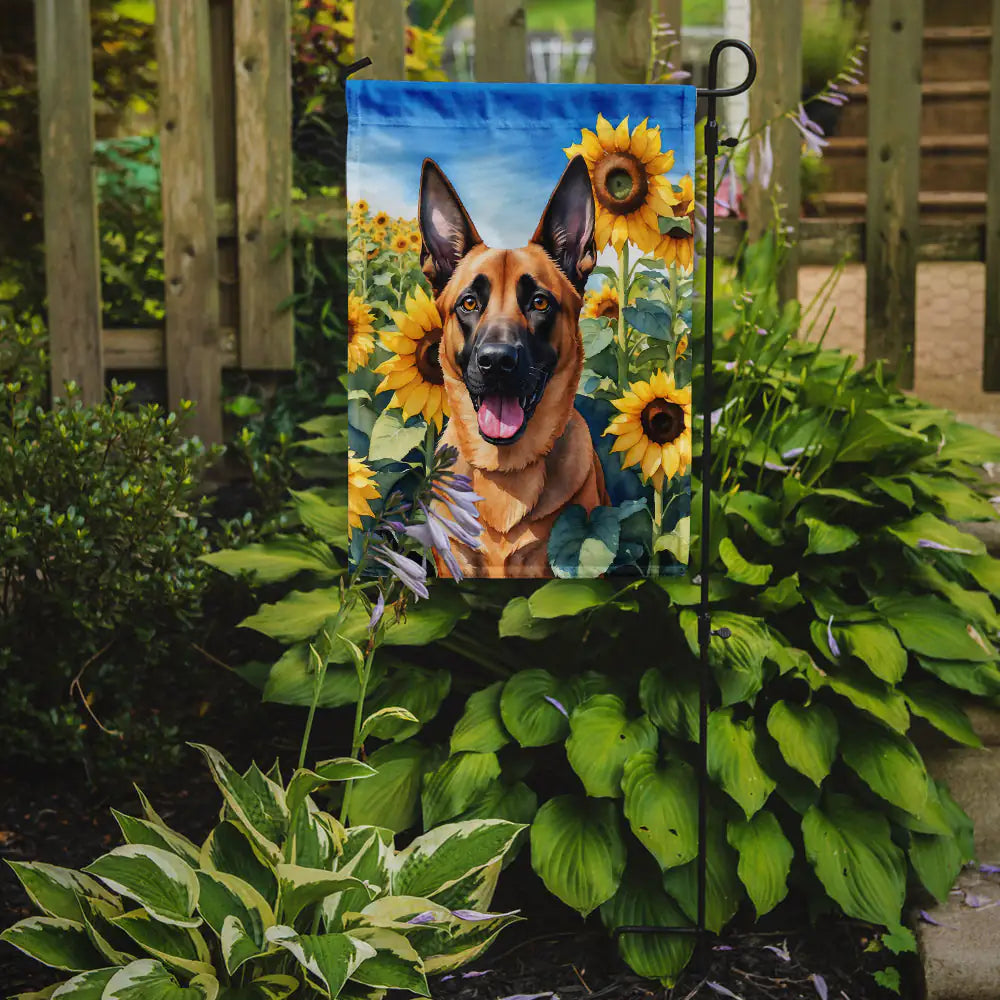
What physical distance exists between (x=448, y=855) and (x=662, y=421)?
0.86 m

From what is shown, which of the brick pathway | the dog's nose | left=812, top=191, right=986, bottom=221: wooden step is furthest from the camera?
left=812, top=191, right=986, bottom=221: wooden step

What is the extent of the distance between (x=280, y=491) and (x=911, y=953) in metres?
1.97

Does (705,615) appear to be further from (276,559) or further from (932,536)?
(276,559)

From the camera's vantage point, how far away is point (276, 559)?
266cm

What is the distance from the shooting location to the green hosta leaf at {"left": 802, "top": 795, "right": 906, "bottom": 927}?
215cm

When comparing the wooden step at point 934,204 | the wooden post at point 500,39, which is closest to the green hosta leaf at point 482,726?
the wooden post at point 500,39

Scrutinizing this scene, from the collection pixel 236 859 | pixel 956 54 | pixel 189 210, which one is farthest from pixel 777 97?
pixel 956 54

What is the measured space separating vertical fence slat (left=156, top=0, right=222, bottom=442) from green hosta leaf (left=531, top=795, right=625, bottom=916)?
1782 mm

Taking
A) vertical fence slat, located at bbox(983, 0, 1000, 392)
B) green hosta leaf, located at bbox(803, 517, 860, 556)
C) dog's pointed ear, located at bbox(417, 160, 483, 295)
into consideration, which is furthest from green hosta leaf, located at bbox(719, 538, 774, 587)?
vertical fence slat, located at bbox(983, 0, 1000, 392)

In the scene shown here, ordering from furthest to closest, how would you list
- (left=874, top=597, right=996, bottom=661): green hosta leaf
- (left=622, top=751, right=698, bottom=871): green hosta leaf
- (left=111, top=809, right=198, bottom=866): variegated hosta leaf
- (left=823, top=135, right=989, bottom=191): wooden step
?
1. (left=823, top=135, right=989, bottom=191): wooden step
2. (left=874, top=597, right=996, bottom=661): green hosta leaf
3. (left=622, top=751, right=698, bottom=871): green hosta leaf
4. (left=111, top=809, right=198, bottom=866): variegated hosta leaf

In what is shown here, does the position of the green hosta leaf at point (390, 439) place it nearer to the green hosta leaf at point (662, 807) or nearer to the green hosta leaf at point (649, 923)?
the green hosta leaf at point (662, 807)

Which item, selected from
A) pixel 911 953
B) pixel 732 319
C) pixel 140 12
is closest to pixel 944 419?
pixel 732 319

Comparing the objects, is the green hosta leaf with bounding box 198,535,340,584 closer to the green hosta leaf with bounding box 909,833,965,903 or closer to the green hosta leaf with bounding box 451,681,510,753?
the green hosta leaf with bounding box 451,681,510,753

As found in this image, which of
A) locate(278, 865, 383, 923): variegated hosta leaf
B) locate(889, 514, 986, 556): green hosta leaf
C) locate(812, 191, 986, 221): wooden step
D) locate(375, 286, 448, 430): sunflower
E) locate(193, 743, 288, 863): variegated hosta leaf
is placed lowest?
locate(278, 865, 383, 923): variegated hosta leaf
